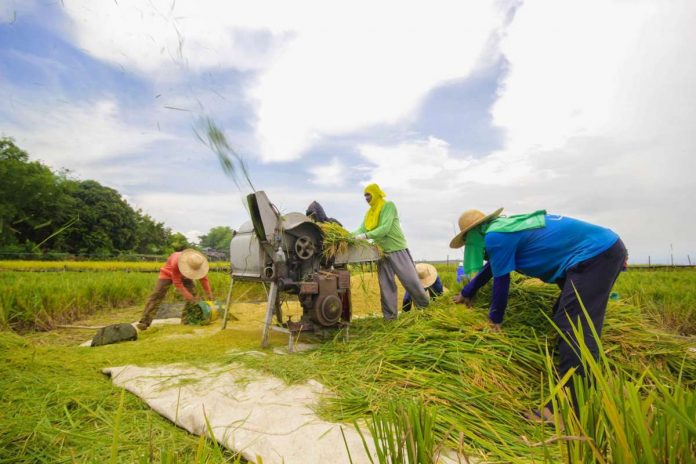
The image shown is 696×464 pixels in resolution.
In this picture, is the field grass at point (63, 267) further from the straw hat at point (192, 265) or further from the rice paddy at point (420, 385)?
the rice paddy at point (420, 385)

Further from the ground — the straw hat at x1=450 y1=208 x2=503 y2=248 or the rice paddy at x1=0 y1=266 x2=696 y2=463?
the straw hat at x1=450 y1=208 x2=503 y2=248

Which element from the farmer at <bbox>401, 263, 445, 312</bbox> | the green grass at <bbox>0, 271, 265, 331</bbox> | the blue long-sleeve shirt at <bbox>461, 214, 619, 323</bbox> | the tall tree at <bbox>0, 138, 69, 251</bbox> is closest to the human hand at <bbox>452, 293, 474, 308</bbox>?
the blue long-sleeve shirt at <bbox>461, 214, 619, 323</bbox>

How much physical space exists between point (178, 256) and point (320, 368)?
4.04m

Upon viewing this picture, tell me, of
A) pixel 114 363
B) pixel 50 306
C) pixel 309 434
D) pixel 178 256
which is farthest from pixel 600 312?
pixel 50 306

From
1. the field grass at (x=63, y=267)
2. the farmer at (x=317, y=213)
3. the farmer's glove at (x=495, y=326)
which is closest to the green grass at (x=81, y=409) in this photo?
the farmer at (x=317, y=213)

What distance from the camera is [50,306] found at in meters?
6.13

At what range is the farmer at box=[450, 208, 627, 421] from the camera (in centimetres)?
257

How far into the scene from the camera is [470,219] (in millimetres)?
3336

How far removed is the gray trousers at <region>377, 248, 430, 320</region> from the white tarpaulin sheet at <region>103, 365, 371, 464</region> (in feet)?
6.83

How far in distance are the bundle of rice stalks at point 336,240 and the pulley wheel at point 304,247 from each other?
17 cm

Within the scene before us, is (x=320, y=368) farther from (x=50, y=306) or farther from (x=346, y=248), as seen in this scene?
(x=50, y=306)

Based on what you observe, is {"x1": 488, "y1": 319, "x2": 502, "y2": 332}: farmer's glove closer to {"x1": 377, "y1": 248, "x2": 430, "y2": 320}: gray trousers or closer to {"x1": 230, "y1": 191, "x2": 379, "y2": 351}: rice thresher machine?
{"x1": 377, "y1": 248, "x2": 430, "y2": 320}: gray trousers

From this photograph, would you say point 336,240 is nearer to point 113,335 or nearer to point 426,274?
point 426,274

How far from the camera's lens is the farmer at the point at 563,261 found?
2572mm
